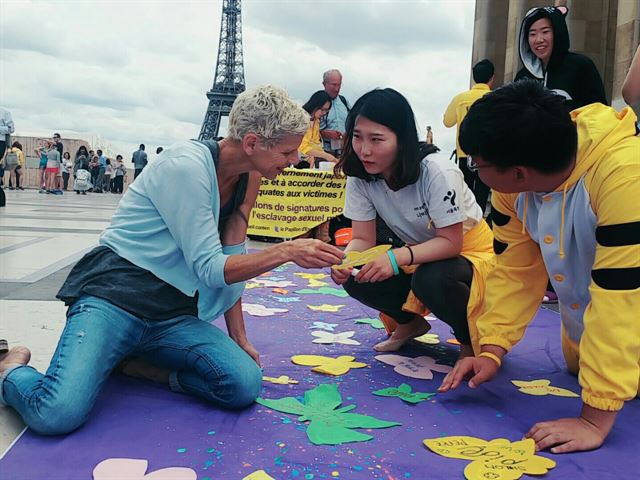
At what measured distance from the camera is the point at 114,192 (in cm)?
2392

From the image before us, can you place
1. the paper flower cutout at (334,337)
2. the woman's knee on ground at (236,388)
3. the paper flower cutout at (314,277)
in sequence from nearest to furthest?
the woman's knee on ground at (236,388), the paper flower cutout at (334,337), the paper flower cutout at (314,277)

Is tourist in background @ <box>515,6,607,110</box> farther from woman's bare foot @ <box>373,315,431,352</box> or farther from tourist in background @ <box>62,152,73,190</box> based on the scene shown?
tourist in background @ <box>62,152,73,190</box>

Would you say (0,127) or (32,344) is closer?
(32,344)

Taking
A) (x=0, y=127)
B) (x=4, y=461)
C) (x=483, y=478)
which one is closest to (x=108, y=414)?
(x=4, y=461)

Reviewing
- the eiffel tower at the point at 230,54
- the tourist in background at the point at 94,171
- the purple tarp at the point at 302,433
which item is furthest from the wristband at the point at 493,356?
the eiffel tower at the point at 230,54

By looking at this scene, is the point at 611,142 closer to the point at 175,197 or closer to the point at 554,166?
the point at 554,166

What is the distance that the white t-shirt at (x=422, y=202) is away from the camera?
2.34 metres

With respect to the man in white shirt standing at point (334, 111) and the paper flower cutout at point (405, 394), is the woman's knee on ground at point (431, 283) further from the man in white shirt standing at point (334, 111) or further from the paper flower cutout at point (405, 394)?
the man in white shirt standing at point (334, 111)

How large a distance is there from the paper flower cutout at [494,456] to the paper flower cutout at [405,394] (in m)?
0.33

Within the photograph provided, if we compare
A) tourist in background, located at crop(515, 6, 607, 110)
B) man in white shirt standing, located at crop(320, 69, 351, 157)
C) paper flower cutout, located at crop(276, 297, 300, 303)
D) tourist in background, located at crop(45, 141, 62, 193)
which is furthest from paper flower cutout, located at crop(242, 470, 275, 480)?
tourist in background, located at crop(45, 141, 62, 193)

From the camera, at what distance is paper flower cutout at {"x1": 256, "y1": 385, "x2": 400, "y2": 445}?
1.73m

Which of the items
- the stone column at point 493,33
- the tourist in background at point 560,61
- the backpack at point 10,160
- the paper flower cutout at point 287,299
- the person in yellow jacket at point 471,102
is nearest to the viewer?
the paper flower cutout at point 287,299

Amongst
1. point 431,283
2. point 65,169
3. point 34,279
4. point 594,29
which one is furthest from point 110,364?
point 65,169

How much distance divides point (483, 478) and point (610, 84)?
9.98 m
